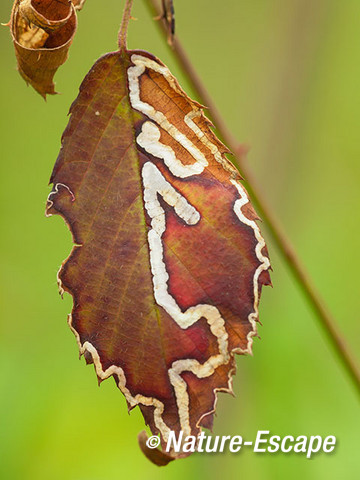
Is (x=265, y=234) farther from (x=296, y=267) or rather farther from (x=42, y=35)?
(x=42, y=35)

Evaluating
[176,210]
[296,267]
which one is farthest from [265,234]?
[176,210]

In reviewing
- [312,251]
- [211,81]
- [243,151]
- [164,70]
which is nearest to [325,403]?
[312,251]

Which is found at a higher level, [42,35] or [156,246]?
[42,35]

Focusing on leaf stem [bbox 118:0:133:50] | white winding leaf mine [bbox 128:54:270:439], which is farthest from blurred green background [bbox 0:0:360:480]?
leaf stem [bbox 118:0:133:50]

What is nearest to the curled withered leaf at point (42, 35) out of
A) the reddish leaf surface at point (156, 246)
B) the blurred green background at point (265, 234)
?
A: the reddish leaf surface at point (156, 246)

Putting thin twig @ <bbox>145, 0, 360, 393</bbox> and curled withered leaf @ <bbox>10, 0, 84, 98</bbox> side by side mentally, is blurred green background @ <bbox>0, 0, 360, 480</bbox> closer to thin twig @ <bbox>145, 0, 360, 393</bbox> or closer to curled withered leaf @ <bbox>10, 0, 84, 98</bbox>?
thin twig @ <bbox>145, 0, 360, 393</bbox>

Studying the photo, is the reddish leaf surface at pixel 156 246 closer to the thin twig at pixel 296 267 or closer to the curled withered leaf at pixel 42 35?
the curled withered leaf at pixel 42 35
